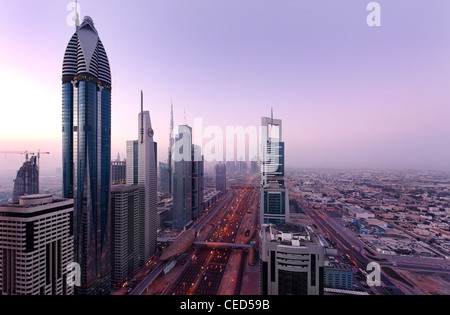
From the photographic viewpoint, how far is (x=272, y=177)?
1530 centimetres

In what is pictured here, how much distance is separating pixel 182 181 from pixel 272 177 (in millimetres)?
8530

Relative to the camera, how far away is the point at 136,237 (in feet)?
37.6

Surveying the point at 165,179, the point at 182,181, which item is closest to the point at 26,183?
the point at 182,181

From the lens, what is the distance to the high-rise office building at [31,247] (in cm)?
577

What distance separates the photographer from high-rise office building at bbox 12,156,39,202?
1387 centimetres

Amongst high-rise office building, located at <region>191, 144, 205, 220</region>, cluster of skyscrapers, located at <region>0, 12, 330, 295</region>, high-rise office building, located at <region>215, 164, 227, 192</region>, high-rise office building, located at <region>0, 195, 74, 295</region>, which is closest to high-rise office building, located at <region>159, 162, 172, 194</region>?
high-rise office building, located at <region>191, 144, 205, 220</region>

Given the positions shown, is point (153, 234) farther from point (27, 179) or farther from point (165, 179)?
point (165, 179)

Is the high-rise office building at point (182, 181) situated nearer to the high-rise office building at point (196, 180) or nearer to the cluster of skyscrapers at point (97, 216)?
the high-rise office building at point (196, 180)

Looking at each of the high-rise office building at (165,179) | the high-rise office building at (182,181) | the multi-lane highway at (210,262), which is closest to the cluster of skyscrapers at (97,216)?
the multi-lane highway at (210,262)

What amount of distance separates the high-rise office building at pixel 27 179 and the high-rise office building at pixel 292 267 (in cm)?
1690

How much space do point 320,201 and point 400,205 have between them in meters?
7.74

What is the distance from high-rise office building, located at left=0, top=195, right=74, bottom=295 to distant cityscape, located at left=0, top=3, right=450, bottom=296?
0.10 ft

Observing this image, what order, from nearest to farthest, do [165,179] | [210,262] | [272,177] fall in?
1. [210,262]
2. [272,177]
3. [165,179]

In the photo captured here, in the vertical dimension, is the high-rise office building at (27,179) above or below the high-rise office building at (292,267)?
above
